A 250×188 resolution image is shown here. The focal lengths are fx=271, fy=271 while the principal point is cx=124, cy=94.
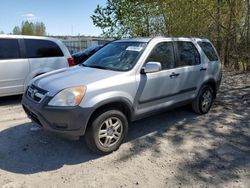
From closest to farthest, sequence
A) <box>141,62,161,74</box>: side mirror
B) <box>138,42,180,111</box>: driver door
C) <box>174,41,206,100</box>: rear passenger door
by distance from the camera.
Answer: <box>141,62,161,74</box>: side mirror → <box>138,42,180,111</box>: driver door → <box>174,41,206,100</box>: rear passenger door

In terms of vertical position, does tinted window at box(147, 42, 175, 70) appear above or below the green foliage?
below

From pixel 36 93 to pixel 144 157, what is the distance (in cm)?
187

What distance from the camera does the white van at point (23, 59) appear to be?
656 centimetres

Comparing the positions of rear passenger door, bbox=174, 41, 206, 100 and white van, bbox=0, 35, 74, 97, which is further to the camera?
white van, bbox=0, 35, 74, 97

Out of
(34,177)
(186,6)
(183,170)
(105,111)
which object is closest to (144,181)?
(183,170)

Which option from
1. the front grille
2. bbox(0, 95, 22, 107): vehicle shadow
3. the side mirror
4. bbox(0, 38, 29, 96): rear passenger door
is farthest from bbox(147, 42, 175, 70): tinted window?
bbox(0, 95, 22, 107): vehicle shadow

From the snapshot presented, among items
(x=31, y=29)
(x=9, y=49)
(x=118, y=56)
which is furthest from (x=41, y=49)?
(x=31, y=29)

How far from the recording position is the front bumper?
3609mm

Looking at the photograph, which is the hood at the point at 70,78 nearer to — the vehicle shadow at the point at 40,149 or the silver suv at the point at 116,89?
the silver suv at the point at 116,89

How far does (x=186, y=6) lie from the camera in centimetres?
1022

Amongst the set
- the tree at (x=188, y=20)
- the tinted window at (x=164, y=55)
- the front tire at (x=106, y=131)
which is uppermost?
→ the tree at (x=188, y=20)

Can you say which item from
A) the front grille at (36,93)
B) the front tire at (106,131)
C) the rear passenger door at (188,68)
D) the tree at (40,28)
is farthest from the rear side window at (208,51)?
the tree at (40,28)

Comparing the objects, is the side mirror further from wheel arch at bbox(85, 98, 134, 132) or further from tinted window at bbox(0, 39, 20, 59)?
tinted window at bbox(0, 39, 20, 59)

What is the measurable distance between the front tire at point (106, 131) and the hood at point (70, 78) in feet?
1.73
